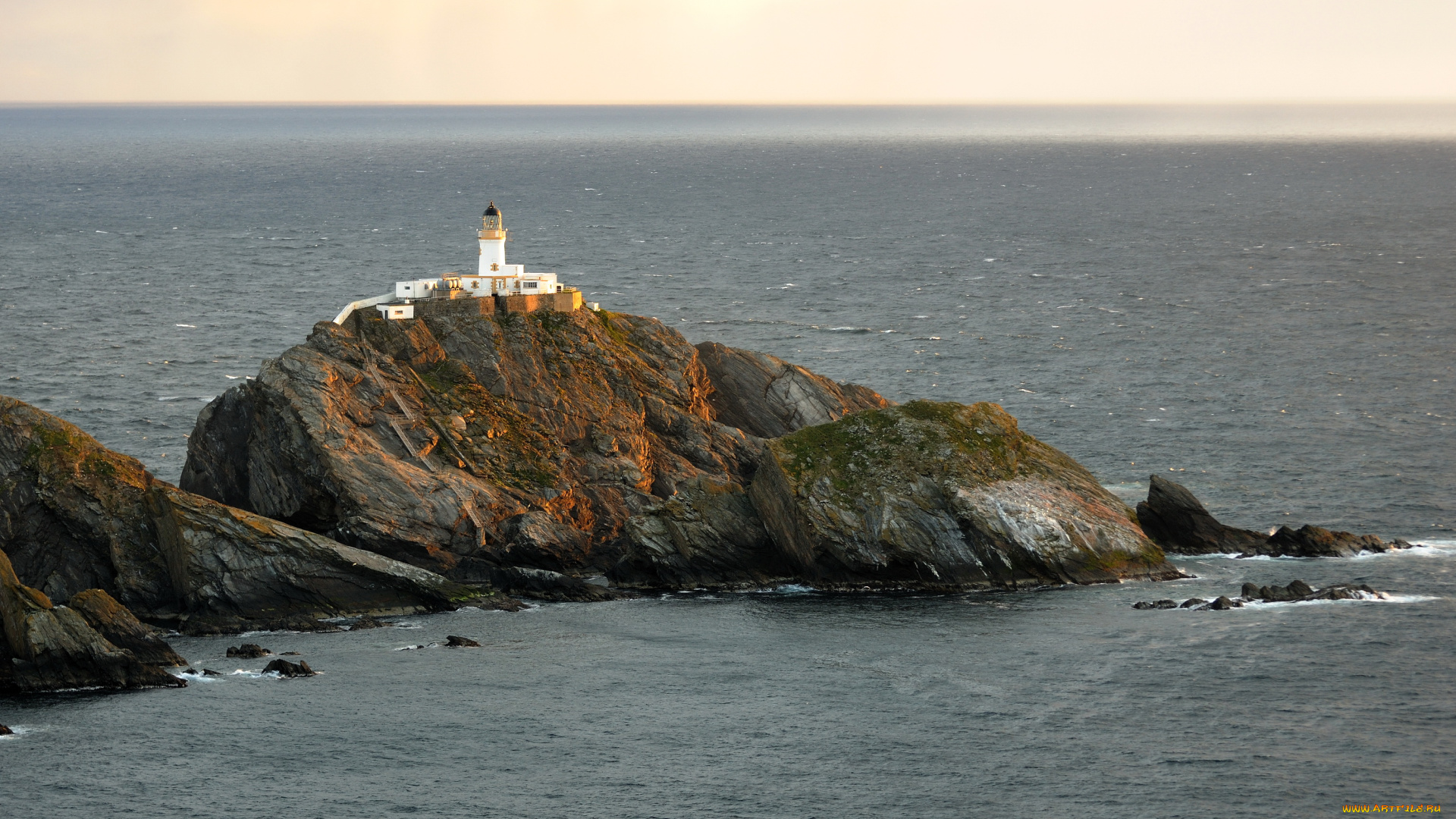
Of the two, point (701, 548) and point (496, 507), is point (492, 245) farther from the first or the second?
point (701, 548)

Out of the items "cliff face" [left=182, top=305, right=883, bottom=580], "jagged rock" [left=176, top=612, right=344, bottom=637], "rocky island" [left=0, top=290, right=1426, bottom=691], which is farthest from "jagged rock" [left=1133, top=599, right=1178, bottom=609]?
"jagged rock" [left=176, top=612, right=344, bottom=637]

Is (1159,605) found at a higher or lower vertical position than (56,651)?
lower

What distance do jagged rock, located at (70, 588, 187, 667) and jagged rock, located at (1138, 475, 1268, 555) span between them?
4763 centimetres

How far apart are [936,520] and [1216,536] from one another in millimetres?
15751

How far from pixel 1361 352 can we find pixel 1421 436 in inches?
1139

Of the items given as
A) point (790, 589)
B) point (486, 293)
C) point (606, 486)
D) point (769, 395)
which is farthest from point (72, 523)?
point (769, 395)

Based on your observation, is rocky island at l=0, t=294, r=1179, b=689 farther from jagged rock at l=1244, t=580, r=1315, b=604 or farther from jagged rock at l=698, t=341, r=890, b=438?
jagged rock at l=698, t=341, r=890, b=438

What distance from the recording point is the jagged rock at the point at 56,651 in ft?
202

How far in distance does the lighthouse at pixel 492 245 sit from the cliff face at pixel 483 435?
17.7ft

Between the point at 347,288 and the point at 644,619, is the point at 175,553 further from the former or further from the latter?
the point at 347,288

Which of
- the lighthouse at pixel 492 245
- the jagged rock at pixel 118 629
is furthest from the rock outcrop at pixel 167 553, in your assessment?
the lighthouse at pixel 492 245

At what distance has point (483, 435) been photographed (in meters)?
83.4

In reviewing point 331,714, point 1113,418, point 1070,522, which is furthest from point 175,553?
point 1113,418

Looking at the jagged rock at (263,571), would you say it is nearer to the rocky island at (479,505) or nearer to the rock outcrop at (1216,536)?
the rocky island at (479,505)
